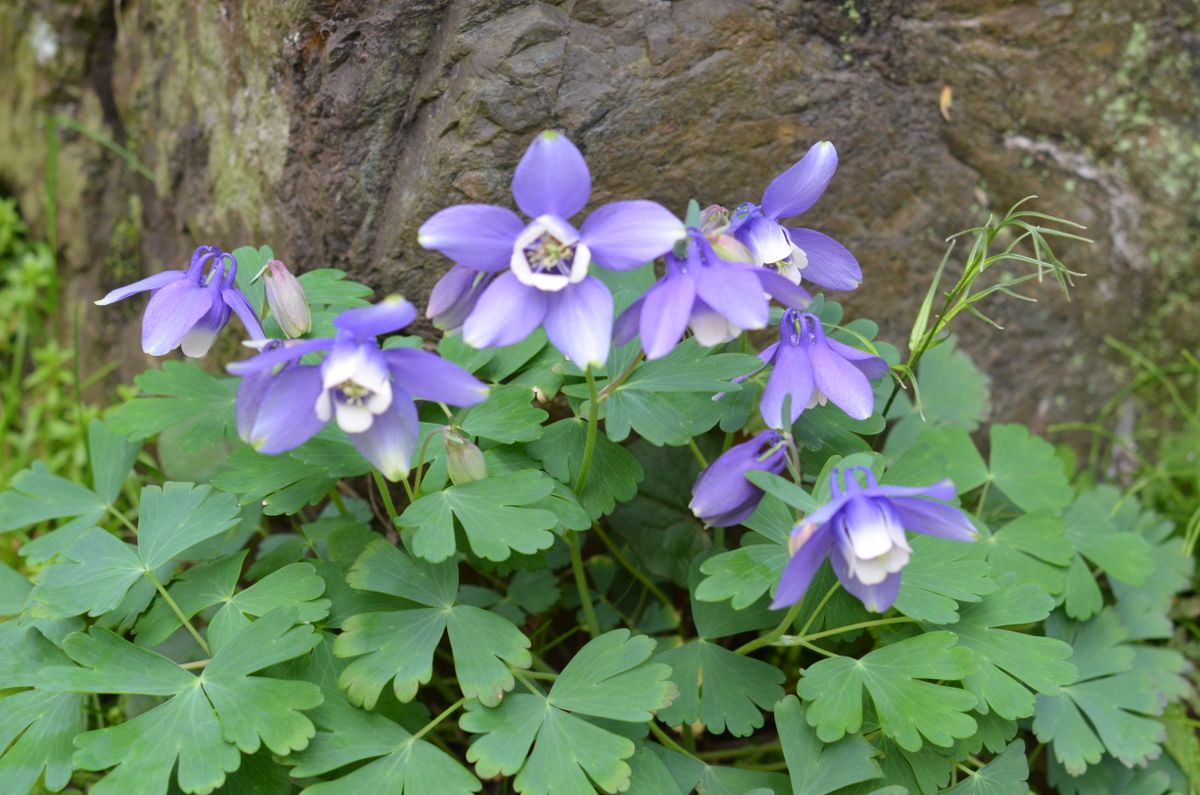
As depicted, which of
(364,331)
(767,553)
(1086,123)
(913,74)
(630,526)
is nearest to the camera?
(364,331)

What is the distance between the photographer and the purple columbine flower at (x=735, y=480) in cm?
188

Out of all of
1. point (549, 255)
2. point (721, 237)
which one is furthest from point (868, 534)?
point (549, 255)

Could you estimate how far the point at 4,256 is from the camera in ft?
13.9

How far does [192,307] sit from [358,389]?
490 mm

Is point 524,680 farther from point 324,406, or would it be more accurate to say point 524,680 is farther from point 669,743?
point 324,406

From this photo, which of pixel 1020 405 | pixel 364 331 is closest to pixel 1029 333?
pixel 1020 405

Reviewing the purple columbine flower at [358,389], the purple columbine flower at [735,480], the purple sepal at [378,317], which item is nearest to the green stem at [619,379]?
the purple columbine flower at [735,480]

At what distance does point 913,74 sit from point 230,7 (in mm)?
1833

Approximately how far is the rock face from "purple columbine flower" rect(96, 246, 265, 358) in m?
0.65

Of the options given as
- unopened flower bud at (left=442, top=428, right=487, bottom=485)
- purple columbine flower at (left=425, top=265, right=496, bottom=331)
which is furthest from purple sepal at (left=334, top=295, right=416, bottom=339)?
unopened flower bud at (left=442, top=428, right=487, bottom=485)

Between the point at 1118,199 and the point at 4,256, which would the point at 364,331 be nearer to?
the point at 1118,199

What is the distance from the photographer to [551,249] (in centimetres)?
160

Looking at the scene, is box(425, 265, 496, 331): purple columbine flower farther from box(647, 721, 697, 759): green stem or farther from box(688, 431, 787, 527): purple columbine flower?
box(647, 721, 697, 759): green stem

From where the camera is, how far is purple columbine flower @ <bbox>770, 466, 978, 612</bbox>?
1572 mm
